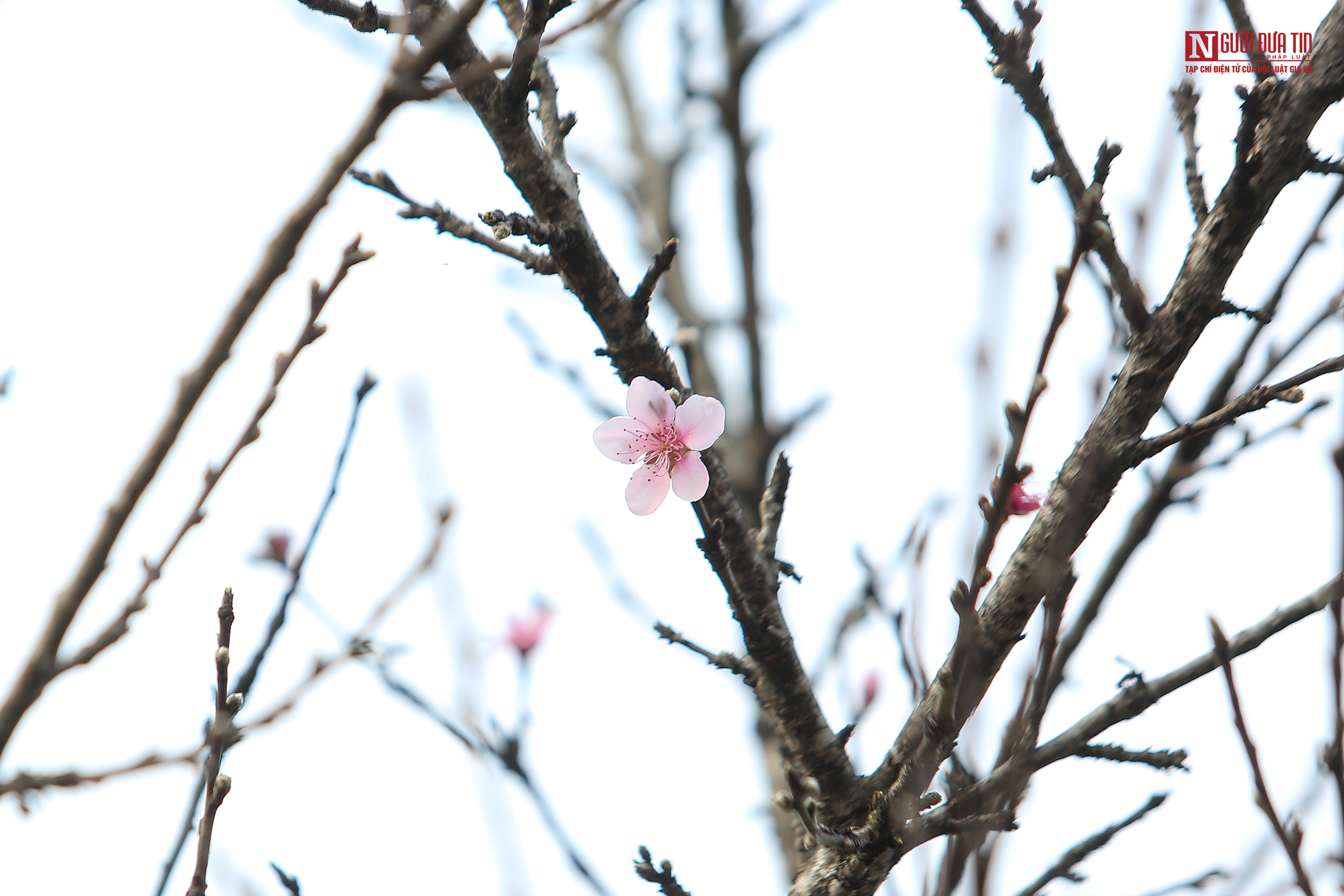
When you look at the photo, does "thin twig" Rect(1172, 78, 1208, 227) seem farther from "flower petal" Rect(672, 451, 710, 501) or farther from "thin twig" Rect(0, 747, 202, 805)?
"thin twig" Rect(0, 747, 202, 805)

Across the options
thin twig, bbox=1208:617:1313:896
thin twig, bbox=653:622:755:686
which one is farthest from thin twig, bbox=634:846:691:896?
thin twig, bbox=1208:617:1313:896

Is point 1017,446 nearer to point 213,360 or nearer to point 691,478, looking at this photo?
point 691,478

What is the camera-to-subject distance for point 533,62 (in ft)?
3.97

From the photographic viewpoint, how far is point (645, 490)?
157 cm

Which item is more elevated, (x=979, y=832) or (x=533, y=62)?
(x=533, y=62)

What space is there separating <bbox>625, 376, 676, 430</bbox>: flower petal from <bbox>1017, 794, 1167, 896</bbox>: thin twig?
42.3 inches

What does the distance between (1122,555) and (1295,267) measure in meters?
0.80

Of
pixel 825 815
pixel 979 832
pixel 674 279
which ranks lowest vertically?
pixel 979 832

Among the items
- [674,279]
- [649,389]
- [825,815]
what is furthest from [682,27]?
[825,815]

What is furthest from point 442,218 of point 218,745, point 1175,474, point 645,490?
point 1175,474

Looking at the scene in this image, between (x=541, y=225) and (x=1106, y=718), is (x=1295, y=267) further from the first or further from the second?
(x=541, y=225)

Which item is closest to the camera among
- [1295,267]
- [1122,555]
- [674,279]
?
[1295,267]

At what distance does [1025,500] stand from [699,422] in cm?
66

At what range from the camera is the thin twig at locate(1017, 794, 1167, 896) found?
1520mm
